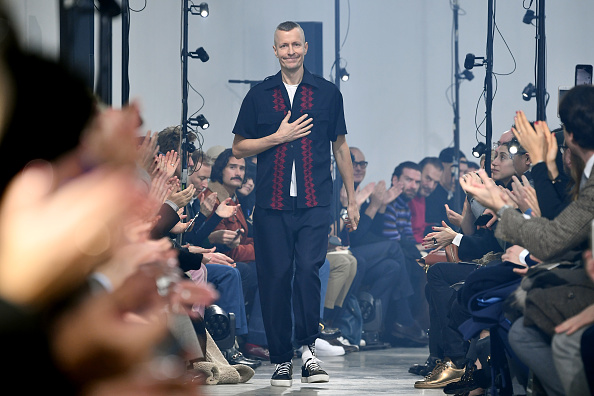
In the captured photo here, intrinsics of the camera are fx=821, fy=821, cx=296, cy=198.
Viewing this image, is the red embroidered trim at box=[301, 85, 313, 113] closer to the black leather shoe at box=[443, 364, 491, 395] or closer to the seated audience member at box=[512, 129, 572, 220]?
the black leather shoe at box=[443, 364, 491, 395]

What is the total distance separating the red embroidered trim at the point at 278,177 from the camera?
3.30 meters

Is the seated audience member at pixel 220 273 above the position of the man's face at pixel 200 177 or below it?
below

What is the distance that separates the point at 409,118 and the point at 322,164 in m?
4.78

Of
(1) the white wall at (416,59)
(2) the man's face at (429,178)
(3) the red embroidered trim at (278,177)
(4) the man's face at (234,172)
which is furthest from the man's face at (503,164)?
(1) the white wall at (416,59)

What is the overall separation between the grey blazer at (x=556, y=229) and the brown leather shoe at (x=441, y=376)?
4.67 ft

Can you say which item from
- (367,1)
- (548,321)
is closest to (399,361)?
(548,321)

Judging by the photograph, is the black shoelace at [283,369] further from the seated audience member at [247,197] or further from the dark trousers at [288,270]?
the seated audience member at [247,197]

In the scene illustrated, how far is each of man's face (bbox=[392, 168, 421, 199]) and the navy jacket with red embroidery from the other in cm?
268

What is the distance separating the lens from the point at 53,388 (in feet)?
1.13

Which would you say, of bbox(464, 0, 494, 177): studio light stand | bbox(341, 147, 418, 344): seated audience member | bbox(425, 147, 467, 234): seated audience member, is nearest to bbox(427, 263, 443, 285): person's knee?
bbox(464, 0, 494, 177): studio light stand

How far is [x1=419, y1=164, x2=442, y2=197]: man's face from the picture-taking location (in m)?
6.46

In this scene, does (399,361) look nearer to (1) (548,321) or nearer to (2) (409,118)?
(1) (548,321)

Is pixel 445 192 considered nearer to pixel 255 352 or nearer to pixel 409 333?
pixel 409 333

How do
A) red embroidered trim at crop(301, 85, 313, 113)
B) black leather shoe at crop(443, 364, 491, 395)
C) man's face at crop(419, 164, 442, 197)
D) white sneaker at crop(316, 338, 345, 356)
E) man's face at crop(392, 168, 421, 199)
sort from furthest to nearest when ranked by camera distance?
man's face at crop(419, 164, 442, 197), man's face at crop(392, 168, 421, 199), white sneaker at crop(316, 338, 345, 356), red embroidered trim at crop(301, 85, 313, 113), black leather shoe at crop(443, 364, 491, 395)
